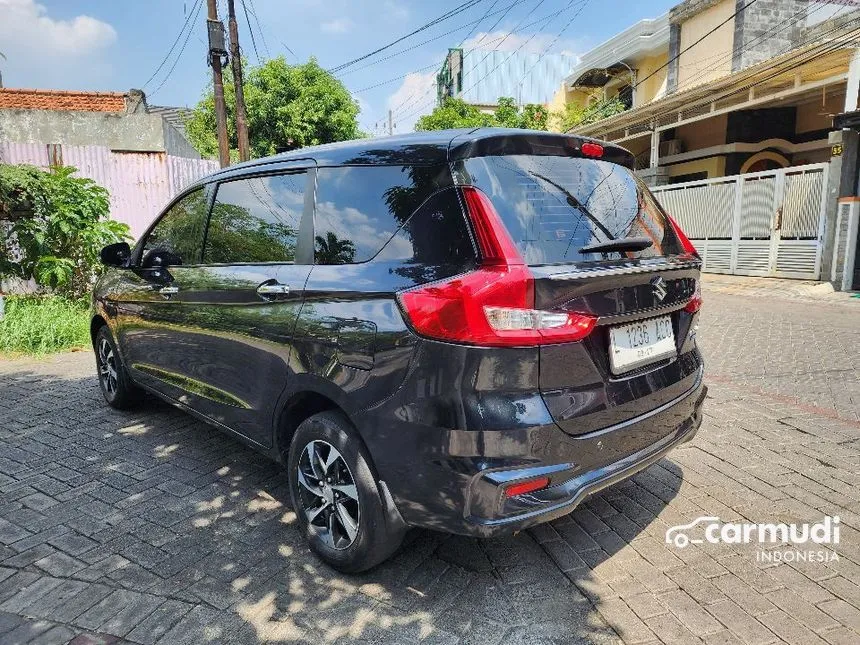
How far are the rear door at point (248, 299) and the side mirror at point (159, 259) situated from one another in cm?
32

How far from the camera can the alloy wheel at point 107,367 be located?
4633 mm

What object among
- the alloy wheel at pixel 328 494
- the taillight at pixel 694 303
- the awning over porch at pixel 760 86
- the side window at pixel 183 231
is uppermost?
the awning over porch at pixel 760 86

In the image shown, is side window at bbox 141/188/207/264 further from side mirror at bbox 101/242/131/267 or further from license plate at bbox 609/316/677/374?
license plate at bbox 609/316/677/374

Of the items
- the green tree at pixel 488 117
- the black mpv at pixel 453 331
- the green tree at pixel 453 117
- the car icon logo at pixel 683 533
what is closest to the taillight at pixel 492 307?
the black mpv at pixel 453 331

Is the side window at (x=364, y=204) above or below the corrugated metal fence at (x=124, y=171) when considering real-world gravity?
below

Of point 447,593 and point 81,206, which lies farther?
point 81,206

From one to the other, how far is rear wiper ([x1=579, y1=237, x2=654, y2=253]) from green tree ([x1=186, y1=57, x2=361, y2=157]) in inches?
959

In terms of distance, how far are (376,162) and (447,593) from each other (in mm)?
1809

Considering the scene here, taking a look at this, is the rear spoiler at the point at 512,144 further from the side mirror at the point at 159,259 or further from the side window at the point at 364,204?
the side mirror at the point at 159,259

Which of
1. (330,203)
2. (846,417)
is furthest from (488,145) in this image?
(846,417)

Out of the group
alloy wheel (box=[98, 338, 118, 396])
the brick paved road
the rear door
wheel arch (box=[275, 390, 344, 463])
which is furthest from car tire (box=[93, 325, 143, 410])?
wheel arch (box=[275, 390, 344, 463])

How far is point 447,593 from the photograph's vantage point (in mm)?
2365

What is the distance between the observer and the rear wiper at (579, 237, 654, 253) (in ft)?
7.36

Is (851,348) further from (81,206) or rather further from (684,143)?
(684,143)
